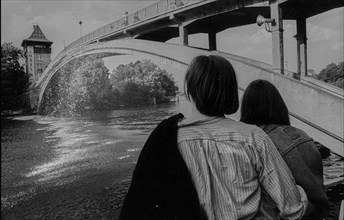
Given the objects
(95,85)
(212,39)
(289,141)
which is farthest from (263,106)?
(212,39)

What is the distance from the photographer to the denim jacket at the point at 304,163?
3.69 ft

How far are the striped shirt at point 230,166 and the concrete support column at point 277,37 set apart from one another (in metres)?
5.98

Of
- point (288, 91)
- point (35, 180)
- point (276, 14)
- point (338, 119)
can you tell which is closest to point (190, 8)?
point (276, 14)

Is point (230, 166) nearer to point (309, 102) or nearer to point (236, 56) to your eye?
point (309, 102)

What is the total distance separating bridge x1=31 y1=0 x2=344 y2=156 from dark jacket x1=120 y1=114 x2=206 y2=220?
4.53m

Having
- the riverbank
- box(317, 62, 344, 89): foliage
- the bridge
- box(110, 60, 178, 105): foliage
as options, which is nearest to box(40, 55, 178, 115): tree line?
box(110, 60, 178, 105): foliage

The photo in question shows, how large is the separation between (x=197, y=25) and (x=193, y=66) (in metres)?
7.83

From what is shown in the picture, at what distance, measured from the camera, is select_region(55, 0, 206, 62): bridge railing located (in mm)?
7750

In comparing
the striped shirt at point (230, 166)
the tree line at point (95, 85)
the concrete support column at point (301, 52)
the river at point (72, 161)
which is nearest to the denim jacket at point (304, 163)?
the striped shirt at point (230, 166)

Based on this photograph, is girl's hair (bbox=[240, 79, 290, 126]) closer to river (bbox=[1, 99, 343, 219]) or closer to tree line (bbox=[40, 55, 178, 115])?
river (bbox=[1, 99, 343, 219])

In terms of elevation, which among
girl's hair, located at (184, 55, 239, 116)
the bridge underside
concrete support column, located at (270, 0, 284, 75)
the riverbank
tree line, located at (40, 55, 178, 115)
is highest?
the bridge underside

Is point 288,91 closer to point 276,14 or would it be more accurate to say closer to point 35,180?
point 276,14

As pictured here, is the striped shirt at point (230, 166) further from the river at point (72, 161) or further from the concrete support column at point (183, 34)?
the concrete support column at point (183, 34)

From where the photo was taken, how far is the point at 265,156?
0.85 metres
